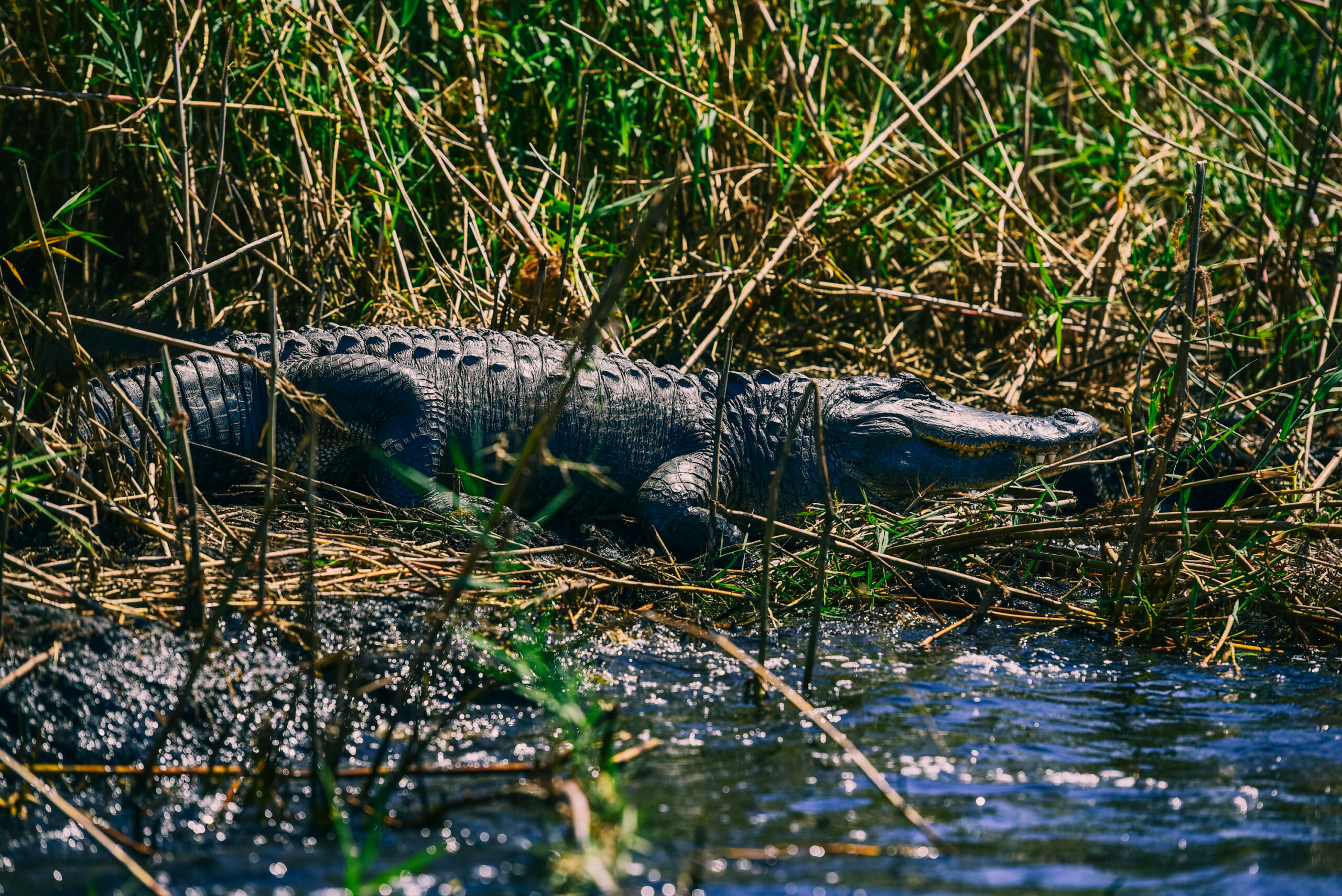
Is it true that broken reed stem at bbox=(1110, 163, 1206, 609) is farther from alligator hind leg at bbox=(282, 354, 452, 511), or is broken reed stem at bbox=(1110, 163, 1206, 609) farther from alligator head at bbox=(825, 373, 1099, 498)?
alligator hind leg at bbox=(282, 354, 452, 511)

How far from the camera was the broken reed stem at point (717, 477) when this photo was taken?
3.17 m

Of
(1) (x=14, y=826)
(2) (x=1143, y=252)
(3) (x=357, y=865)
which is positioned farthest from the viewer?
(2) (x=1143, y=252)

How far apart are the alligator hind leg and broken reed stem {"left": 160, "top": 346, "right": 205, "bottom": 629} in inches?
53.1

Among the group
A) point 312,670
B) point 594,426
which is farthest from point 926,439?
point 312,670

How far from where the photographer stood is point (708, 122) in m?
5.35

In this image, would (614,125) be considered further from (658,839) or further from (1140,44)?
(658,839)

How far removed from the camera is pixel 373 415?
13.8ft

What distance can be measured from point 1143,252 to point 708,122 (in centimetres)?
Result: 226

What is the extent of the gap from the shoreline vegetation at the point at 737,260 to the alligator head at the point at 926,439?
16 cm

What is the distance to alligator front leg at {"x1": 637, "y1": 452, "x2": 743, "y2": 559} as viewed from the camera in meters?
4.05

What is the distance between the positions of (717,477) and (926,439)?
125cm

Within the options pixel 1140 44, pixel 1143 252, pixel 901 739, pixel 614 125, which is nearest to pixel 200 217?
pixel 614 125

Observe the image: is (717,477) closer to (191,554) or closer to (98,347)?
(191,554)

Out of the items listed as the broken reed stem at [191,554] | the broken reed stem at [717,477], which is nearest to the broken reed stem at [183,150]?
the broken reed stem at [191,554]
